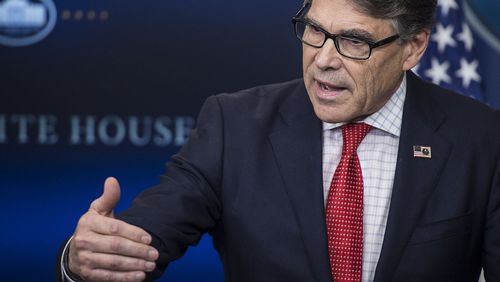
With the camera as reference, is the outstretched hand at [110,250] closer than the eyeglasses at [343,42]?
Yes

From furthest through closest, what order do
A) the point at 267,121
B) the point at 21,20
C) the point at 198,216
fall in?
the point at 21,20 < the point at 267,121 < the point at 198,216

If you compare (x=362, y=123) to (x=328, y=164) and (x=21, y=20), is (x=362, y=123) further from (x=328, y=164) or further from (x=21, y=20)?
(x=21, y=20)

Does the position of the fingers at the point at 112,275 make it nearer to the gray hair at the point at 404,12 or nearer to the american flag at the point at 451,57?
the gray hair at the point at 404,12

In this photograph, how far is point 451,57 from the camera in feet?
12.8

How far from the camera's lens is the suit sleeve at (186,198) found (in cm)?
224

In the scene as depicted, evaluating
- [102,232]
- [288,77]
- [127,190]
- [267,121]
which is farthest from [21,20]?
[102,232]

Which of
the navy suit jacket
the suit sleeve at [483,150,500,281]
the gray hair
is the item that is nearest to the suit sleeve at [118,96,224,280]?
the navy suit jacket

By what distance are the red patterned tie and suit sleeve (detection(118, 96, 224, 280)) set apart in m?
0.29

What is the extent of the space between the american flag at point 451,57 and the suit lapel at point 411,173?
4.47ft

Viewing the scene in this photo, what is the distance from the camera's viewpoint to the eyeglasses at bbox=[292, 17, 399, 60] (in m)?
2.31

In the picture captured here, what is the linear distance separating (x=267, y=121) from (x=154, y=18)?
1563mm

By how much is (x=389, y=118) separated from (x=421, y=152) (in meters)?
0.12

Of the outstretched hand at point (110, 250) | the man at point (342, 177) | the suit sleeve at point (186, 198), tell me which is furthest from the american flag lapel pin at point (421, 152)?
the outstretched hand at point (110, 250)

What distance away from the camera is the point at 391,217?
2352 millimetres
